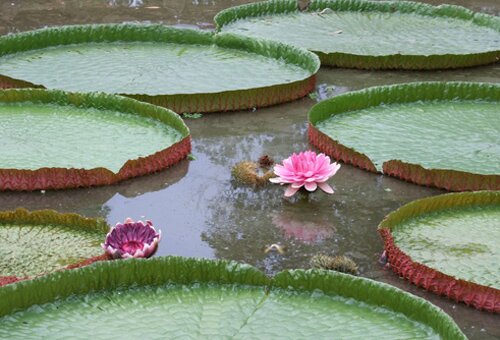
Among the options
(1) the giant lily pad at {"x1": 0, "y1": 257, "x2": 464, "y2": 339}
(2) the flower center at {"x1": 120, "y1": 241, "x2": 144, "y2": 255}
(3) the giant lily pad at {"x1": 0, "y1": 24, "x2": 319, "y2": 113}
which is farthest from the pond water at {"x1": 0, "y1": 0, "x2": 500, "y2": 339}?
(1) the giant lily pad at {"x1": 0, "y1": 257, "x2": 464, "y2": 339}

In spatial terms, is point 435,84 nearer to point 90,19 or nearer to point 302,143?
point 302,143

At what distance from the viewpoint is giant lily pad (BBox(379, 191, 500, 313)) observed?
3.51 meters

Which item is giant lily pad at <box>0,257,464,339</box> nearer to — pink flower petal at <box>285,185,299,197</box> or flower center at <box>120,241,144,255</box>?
flower center at <box>120,241,144,255</box>

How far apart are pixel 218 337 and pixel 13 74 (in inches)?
146

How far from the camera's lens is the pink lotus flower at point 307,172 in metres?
4.35

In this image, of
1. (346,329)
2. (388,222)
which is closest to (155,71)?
(388,222)

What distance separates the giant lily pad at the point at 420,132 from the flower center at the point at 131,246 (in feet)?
5.16

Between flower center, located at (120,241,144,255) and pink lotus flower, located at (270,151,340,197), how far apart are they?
933 mm

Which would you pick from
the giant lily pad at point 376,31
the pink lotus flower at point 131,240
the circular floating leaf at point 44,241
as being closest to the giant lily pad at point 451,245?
the pink lotus flower at point 131,240

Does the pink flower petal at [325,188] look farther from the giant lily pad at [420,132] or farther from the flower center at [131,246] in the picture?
the flower center at [131,246]

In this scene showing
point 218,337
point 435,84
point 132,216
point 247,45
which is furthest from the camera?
point 247,45

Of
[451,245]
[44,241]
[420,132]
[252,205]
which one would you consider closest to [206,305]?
[44,241]

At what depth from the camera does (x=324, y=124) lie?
17.6 feet

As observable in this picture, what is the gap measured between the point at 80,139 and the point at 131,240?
4.73ft
